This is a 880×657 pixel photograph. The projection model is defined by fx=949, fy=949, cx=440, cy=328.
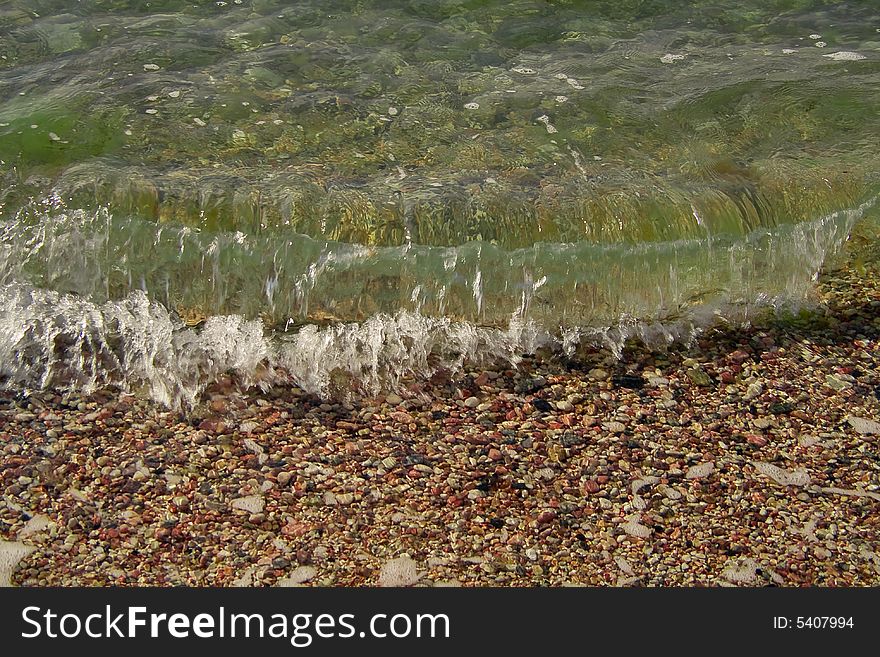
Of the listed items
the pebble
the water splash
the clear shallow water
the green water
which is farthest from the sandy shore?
the green water

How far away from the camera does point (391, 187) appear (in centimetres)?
540

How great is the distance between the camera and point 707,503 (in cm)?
384

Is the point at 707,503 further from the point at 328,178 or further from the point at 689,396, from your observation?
the point at 328,178

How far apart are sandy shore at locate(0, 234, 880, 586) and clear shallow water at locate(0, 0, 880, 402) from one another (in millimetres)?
328

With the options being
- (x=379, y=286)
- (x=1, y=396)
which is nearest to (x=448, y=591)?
(x=379, y=286)

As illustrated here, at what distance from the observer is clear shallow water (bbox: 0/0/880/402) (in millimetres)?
4844

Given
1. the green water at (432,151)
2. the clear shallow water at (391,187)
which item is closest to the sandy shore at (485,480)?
the clear shallow water at (391,187)

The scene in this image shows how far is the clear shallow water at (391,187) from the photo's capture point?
4.84m

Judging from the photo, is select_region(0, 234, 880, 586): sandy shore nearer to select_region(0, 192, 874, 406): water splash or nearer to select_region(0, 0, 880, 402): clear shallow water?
select_region(0, 192, 874, 406): water splash

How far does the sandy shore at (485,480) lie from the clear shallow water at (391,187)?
328 mm

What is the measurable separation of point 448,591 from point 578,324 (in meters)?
1.97

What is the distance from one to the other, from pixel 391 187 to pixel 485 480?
2.09 m

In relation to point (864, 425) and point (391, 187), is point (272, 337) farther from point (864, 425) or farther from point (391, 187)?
point (864, 425)

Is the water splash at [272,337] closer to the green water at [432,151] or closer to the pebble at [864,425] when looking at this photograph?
the green water at [432,151]
